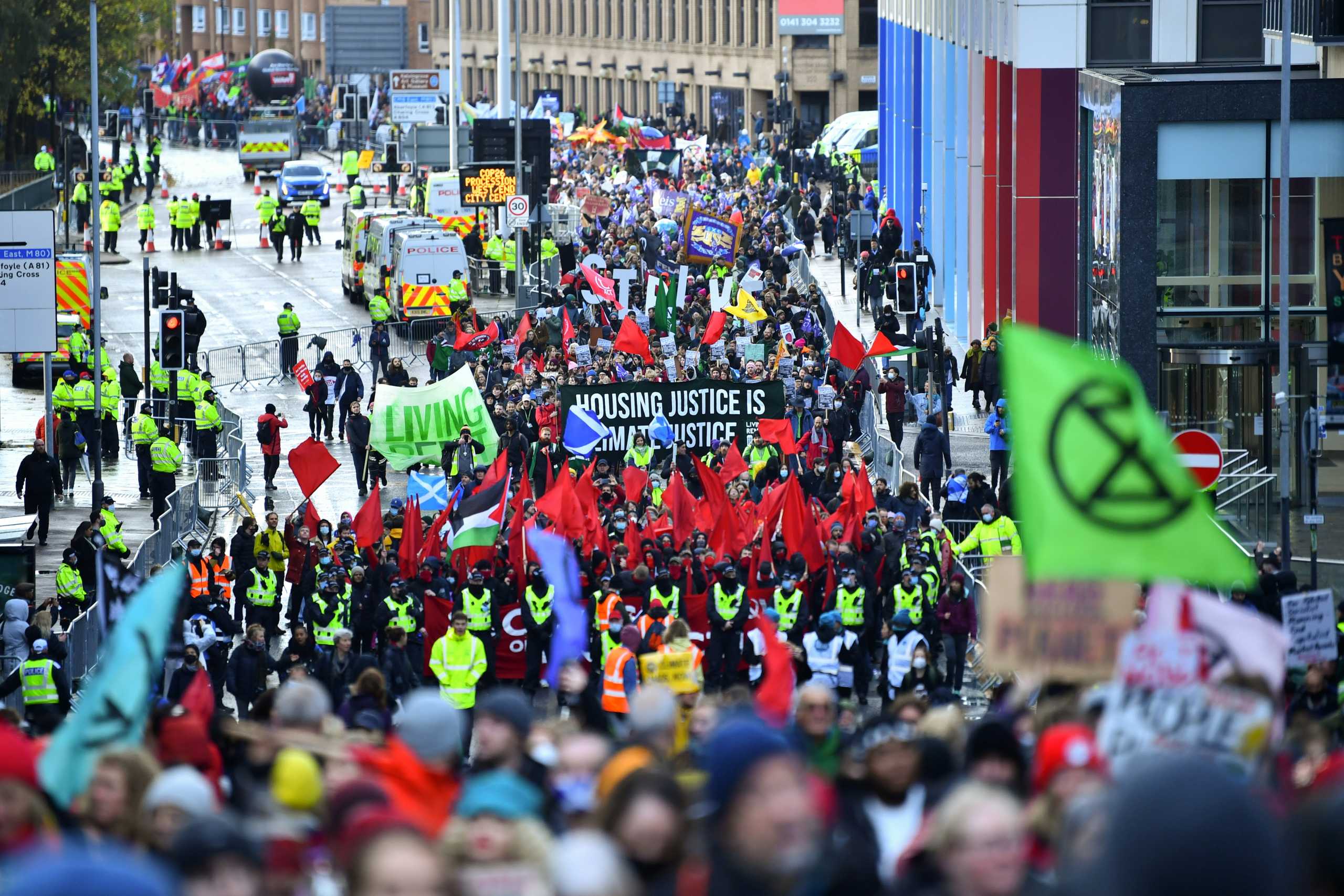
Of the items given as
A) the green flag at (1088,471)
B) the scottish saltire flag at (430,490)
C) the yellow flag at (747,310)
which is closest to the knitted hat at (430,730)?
the green flag at (1088,471)

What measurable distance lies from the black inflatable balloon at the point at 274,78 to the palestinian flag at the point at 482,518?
8933cm

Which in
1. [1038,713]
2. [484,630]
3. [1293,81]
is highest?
[1293,81]

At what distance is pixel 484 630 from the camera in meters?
19.1

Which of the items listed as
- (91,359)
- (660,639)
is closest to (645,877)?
(660,639)

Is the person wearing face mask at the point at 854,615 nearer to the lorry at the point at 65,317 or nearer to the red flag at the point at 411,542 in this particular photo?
the red flag at the point at 411,542

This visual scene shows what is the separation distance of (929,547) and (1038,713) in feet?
37.4

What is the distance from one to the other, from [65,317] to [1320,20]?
2301cm

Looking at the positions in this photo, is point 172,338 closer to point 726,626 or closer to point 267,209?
point 726,626

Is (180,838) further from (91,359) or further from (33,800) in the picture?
(91,359)

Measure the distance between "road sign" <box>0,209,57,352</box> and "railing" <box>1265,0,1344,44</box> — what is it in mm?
13870

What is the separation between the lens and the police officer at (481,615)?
19.0 metres

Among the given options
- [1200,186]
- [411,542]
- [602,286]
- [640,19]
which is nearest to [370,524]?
[411,542]

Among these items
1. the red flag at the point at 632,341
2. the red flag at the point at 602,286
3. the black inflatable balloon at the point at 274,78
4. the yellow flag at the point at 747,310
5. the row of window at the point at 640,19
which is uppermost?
Answer: the row of window at the point at 640,19

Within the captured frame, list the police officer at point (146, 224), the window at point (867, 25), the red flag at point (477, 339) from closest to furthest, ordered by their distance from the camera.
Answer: the red flag at point (477, 339), the police officer at point (146, 224), the window at point (867, 25)
